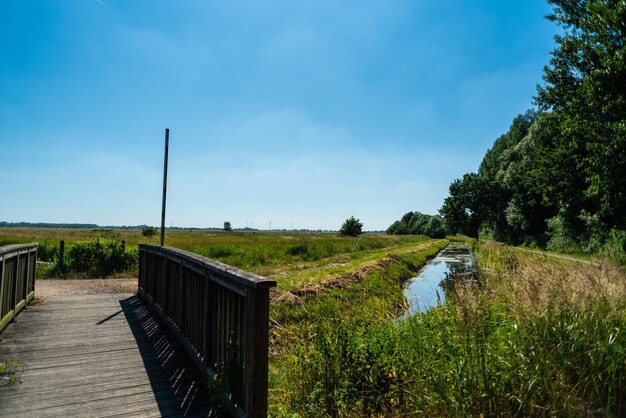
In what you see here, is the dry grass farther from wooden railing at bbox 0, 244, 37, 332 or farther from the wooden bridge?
wooden railing at bbox 0, 244, 37, 332

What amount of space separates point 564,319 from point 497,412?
1.22 meters

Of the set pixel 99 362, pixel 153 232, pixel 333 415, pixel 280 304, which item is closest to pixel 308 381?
pixel 333 415

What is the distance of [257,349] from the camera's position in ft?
9.66

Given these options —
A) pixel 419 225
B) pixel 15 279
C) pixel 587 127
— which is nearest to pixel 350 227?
pixel 419 225

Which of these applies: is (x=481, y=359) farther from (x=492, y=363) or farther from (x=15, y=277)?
(x=15, y=277)

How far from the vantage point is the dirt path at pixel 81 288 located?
9.62 metres

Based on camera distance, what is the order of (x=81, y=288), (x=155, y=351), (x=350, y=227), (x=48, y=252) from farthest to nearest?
(x=350, y=227)
(x=48, y=252)
(x=81, y=288)
(x=155, y=351)

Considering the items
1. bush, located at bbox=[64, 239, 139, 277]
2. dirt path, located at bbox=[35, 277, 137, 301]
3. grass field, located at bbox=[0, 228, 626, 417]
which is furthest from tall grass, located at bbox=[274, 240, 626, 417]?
bush, located at bbox=[64, 239, 139, 277]

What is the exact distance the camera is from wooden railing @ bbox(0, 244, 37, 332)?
561 centimetres

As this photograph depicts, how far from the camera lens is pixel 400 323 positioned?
5418mm

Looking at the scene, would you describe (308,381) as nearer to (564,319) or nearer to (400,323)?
(400,323)

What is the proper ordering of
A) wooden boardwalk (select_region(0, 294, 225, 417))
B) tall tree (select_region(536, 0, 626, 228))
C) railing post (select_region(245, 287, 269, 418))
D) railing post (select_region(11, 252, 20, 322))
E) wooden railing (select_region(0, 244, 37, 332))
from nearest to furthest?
1. railing post (select_region(245, 287, 269, 418))
2. wooden boardwalk (select_region(0, 294, 225, 417))
3. wooden railing (select_region(0, 244, 37, 332))
4. railing post (select_region(11, 252, 20, 322))
5. tall tree (select_region(536, 0, 626, 228))

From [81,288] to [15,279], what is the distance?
5068 millimetres

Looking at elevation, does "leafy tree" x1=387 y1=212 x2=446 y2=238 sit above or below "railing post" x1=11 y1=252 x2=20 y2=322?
above
